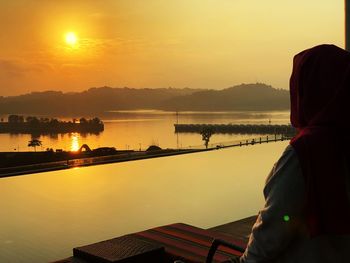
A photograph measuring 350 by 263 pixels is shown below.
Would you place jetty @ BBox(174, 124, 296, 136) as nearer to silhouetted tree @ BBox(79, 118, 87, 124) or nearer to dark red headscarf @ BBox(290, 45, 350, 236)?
silhouetted tree @ BBox(79, 118, 87, 124)

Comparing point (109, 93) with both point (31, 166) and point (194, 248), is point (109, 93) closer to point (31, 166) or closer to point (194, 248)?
point (31, 166)

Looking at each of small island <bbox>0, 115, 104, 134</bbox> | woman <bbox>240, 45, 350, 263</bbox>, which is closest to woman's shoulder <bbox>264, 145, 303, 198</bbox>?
woman <bbox>240, 45, 350, 263</bbox>

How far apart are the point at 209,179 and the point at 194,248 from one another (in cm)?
195

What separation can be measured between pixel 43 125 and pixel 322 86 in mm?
2787

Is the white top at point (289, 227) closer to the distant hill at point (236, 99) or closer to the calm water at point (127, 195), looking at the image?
the calm water at point (127, 195)

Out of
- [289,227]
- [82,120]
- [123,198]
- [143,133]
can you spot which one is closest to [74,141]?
[82,120]

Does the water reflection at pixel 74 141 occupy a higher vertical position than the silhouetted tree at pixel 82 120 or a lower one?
lower

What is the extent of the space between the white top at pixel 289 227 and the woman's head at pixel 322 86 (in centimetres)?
10

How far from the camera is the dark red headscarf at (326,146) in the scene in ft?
3.84

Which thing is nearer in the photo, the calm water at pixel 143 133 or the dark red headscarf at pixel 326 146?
the dark red headscarf at pixel 326 146

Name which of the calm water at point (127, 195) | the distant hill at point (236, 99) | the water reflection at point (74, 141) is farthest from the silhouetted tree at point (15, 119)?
the distant hill at point (236, 99)

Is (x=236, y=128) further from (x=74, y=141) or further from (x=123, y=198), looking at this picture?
(x=74, y=141)

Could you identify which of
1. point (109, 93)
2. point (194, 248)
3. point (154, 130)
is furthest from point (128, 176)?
point (194, 248)

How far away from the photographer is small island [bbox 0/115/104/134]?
11.6ft
